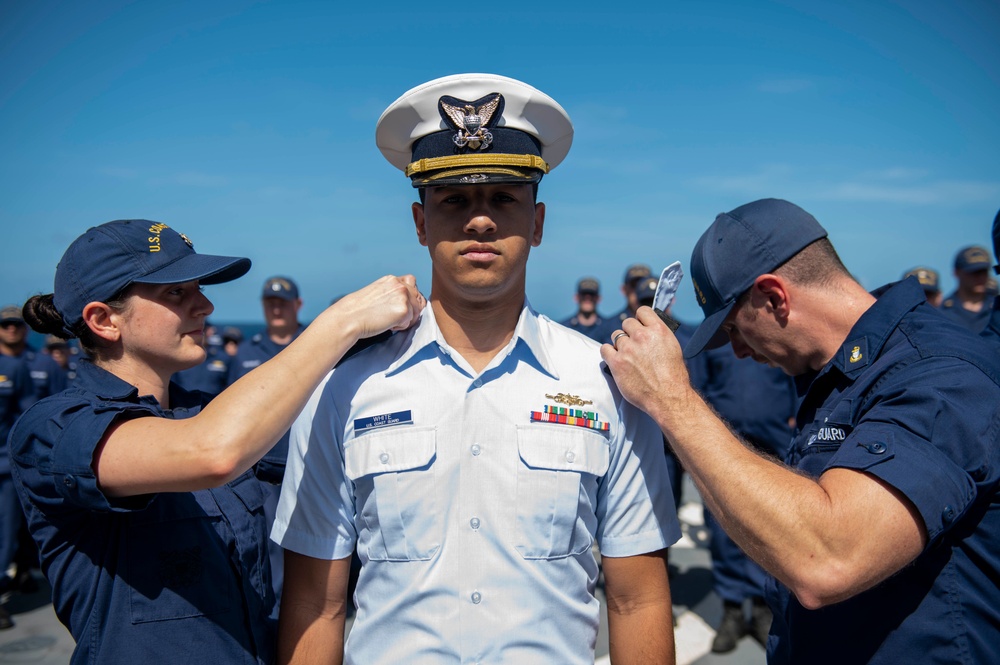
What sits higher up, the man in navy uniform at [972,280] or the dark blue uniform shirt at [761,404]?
the man in navy uniform at [972,280]

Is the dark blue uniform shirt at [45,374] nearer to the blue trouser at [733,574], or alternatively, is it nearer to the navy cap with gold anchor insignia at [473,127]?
the blue trouser at [733,574]

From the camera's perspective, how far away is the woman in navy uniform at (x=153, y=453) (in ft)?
6.11

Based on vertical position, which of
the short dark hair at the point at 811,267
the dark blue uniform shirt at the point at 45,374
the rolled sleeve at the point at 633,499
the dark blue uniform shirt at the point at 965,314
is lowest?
the dark blue uniform shirt at the point at 45,374

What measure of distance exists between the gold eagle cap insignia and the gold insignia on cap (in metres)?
0.80

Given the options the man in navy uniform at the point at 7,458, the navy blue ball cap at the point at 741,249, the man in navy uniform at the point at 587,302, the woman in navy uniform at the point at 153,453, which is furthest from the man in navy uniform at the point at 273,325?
the navy blue ball cap at the point at 741,249

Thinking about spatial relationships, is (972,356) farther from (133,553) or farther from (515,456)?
(133,553)

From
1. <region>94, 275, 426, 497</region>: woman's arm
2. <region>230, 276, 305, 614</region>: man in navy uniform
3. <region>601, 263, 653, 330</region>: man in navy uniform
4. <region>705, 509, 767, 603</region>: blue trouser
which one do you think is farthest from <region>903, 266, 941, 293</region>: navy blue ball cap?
<region>94, 275, 426, 497</region>: woman's arm

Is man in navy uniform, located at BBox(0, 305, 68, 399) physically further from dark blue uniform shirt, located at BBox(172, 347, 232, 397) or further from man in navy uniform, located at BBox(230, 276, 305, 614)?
man in navy uniform, located at BBox(230, 276, 305, 614)

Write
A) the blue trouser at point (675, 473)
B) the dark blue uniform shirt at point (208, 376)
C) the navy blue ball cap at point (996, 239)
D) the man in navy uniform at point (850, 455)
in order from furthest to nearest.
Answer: the dark blue uniform shirt at point (208, 376) → the blue trouser at point (675, 473) → the navy blue ball cap at point (996, 239) → the man in navy uniform at point (850, 455)

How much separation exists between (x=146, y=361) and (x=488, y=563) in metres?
1.26

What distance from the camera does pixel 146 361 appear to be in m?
2.35

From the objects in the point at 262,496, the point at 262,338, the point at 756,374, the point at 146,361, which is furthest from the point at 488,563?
the point at 262,338

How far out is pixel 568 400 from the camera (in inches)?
89.7

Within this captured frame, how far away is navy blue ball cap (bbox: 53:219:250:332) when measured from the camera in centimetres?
220
